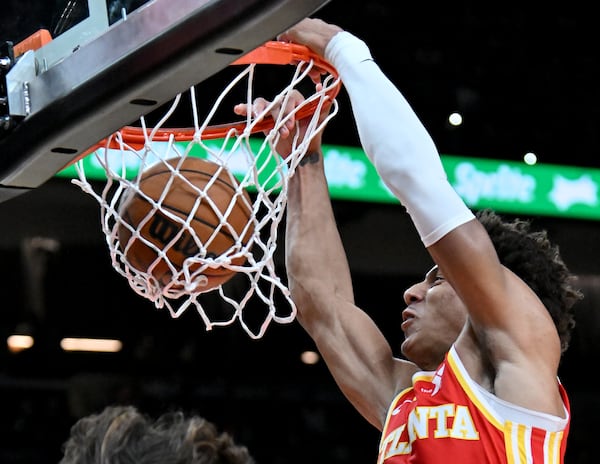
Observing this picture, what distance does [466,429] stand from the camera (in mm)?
2160

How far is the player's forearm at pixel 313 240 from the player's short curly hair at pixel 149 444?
1.44 meters

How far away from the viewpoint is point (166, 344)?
533 centimetres


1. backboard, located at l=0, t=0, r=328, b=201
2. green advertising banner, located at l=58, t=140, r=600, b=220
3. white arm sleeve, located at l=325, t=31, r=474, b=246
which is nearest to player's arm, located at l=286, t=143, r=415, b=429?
white arm sleeve, located at l=325, t=31, r=474, b=246

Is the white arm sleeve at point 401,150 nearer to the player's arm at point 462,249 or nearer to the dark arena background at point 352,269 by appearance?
the player's arm at point 462,249

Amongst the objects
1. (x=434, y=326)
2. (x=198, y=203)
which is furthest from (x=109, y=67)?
(x=434, y=326)

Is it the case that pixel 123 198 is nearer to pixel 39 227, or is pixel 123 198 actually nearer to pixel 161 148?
pixel 161 148

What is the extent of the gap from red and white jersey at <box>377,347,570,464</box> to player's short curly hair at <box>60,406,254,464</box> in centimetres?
93

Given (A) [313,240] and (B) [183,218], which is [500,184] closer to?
(A) [313,240]

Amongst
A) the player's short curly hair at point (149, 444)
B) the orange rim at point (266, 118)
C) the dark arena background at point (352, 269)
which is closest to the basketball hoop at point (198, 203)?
the orange rim at point (266, 118)

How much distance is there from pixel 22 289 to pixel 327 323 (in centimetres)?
285

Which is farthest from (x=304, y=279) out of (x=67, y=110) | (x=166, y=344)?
(x=166, y=344)

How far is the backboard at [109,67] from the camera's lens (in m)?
1.55

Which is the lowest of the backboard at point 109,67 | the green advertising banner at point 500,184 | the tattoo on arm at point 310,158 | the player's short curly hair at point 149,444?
the player's short curly hair at point 149,444

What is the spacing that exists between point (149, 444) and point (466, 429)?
106 cm
